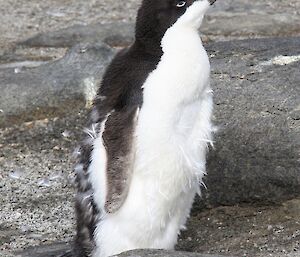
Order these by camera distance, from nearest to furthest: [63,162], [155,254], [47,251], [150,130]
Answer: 1. [155,254]
2. [150,130]
3. [47,251]
4. [63,162]

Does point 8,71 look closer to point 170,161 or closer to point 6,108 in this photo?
point 6,108

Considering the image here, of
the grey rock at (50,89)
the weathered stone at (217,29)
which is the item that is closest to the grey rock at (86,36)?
the weathered stone at (217,29)

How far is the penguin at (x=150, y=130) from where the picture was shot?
13.4 ft

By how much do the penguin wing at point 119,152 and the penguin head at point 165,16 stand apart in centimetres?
32

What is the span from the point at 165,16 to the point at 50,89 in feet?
7.36

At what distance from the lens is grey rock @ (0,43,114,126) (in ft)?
20.3

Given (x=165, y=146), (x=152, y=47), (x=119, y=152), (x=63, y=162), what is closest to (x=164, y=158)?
(x=165, y=146)

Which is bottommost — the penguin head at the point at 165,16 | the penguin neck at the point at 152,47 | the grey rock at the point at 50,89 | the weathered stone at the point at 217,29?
the weathered stone at the point at 217,29

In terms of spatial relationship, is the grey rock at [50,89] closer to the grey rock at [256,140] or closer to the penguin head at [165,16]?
the grey rock at [256,140]

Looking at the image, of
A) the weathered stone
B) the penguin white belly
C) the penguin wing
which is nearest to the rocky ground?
the weathered stone

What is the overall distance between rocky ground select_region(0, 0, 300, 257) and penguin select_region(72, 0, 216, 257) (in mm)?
431

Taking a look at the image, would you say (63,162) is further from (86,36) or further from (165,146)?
(86,36)

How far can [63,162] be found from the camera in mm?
5750

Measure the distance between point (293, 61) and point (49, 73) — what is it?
1849 mm
